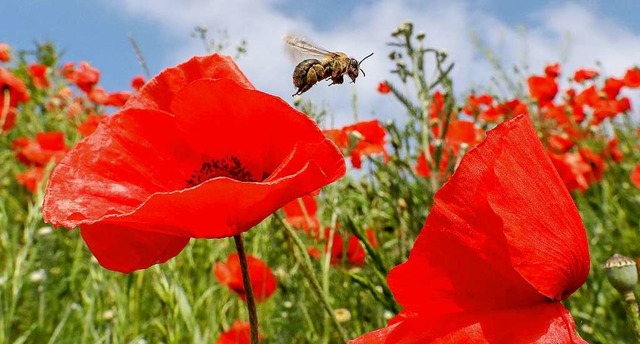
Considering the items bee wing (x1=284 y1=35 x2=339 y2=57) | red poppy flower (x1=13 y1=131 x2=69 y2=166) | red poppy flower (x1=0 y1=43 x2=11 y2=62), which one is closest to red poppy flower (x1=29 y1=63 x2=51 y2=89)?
red poppy flower (x1=0 y1=43 x2=11 y2=62)

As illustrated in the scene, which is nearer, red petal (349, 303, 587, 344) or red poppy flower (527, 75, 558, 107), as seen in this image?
red petal (349, 303, 587, 344)

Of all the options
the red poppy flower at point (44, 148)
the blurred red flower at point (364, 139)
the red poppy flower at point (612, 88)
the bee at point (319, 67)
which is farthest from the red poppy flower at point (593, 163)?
the bee at point (319, 67)

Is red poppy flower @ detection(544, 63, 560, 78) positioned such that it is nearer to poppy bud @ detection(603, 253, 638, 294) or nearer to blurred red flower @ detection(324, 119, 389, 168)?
blurred red flower @ detection(324, 119, 389, 168)

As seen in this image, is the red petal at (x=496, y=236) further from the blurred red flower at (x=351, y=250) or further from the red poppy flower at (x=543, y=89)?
the red poppy flower at (x=543, y=89)

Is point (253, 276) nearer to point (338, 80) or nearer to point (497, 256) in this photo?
point (338, 80)

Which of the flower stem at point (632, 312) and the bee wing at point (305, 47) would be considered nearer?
the flower stem at point (632, 312)

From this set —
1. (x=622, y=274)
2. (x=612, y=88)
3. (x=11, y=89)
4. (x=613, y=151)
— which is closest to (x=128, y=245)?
(x=622, y=274)

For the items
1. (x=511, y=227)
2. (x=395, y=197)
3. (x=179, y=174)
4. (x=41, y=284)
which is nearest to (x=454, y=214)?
(x=511, y=227)
